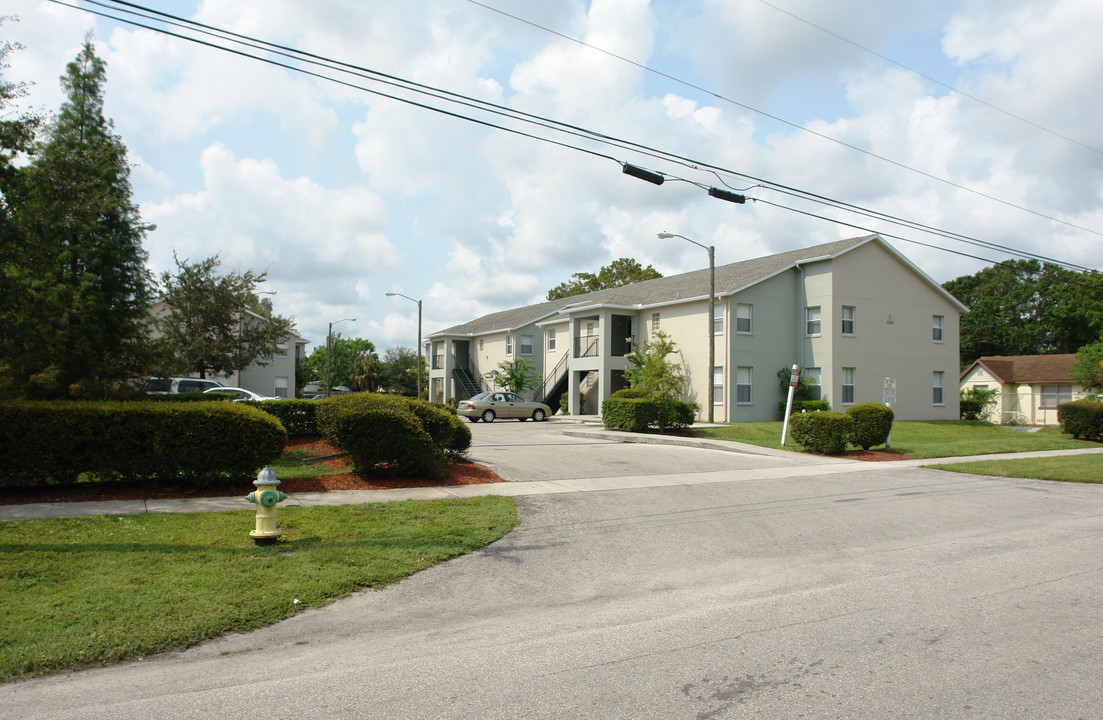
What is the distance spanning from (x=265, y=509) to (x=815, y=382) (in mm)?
28388

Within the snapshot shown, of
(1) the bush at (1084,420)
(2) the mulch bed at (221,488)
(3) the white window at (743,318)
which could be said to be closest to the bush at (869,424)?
(2) the mulch bed at (221,488)

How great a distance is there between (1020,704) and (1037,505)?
31.2 ft

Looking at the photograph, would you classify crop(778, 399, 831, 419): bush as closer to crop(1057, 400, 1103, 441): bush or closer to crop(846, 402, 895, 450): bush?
crop(1057, 400, 1103, 441): bush

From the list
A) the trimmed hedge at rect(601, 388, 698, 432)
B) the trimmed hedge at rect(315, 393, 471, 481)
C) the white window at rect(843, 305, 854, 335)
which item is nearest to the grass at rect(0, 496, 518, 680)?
the trimmed hedge at rect(315, 393, 471, 481)

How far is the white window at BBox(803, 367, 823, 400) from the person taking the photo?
3122cm

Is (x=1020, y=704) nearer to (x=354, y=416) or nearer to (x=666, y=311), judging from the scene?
(x=354, y=416)

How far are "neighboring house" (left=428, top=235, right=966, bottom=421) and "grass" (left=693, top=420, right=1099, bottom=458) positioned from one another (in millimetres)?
2850

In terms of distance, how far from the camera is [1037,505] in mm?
11742

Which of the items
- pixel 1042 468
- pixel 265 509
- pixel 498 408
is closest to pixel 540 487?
pixel 265 509

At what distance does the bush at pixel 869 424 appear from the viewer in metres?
19.1

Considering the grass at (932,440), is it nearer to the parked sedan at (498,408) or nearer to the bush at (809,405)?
the bush at (809,405)

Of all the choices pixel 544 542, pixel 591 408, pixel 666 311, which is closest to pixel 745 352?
pixel 666 311

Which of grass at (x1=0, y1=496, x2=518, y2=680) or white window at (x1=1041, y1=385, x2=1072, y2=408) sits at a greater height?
white window at (x1=1041, y1=385, x2=1072, y2=408)

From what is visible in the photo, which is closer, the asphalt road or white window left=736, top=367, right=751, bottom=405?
the asphalt road
